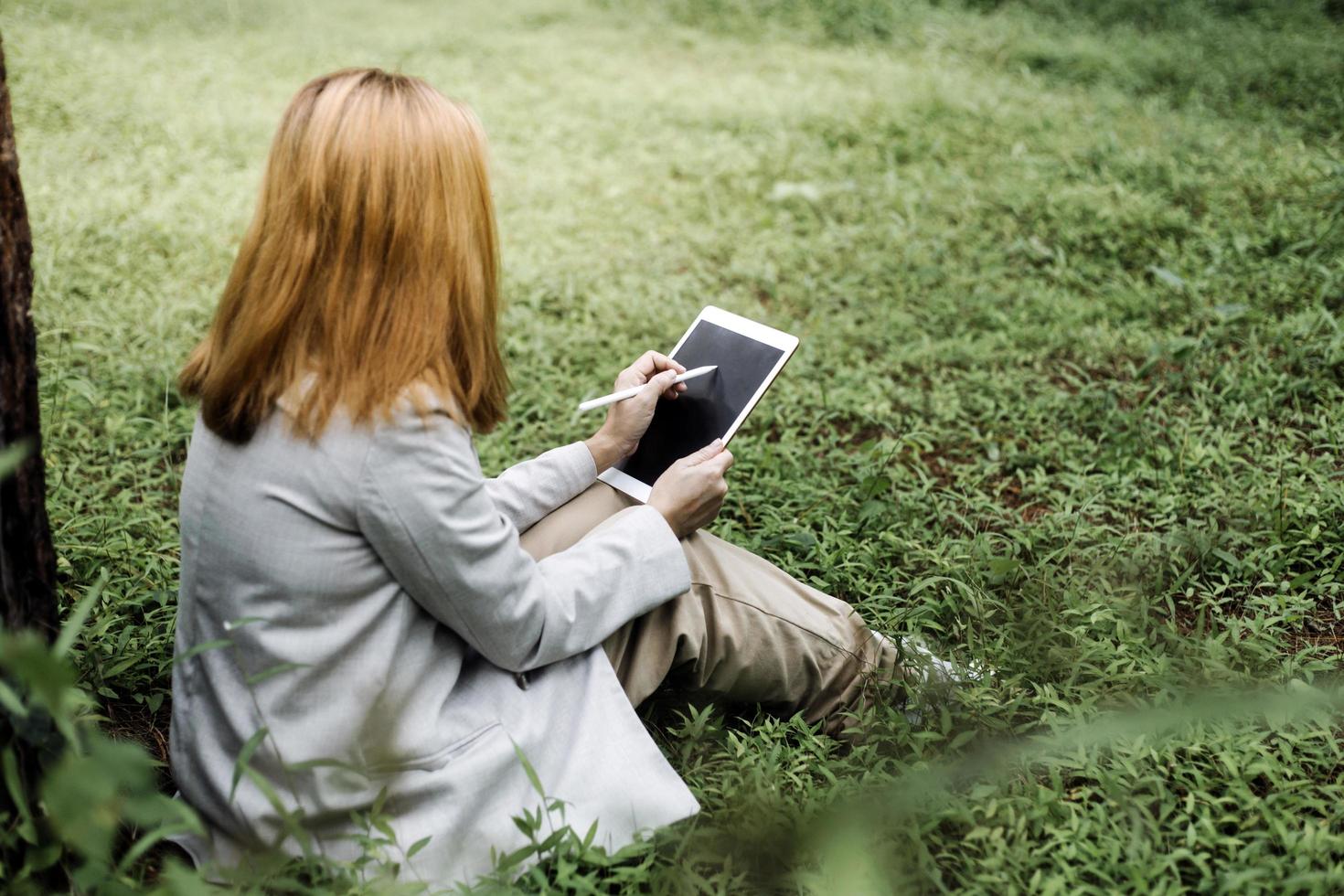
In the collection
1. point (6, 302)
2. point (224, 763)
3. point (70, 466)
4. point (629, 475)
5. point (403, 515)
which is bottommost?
point (70, 466)

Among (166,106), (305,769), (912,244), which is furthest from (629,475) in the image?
(166,106)

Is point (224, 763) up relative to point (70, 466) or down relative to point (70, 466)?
up

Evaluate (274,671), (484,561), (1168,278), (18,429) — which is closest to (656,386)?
(484,561)

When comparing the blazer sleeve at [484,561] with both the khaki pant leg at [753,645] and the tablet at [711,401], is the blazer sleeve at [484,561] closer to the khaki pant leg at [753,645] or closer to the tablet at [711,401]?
the khaki pant leg at [753,645]

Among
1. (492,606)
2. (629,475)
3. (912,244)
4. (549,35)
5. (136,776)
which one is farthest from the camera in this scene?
(549,35)

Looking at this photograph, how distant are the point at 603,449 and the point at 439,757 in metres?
0.78

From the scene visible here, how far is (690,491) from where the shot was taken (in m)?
1.99

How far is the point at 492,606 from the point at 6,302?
0.83 m

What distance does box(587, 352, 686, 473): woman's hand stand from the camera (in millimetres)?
2201

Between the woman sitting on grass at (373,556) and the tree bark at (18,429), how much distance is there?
21 cm

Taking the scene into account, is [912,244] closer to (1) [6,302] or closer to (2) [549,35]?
(1) [6,302]

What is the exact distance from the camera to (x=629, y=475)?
225 centimetres

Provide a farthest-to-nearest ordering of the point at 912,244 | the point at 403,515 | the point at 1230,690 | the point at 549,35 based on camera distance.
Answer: the point at 549,35 < the point at 912,244 < the point at 1230,690 < the point at 403,515

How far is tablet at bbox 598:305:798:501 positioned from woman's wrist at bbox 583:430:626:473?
36 millimetres
